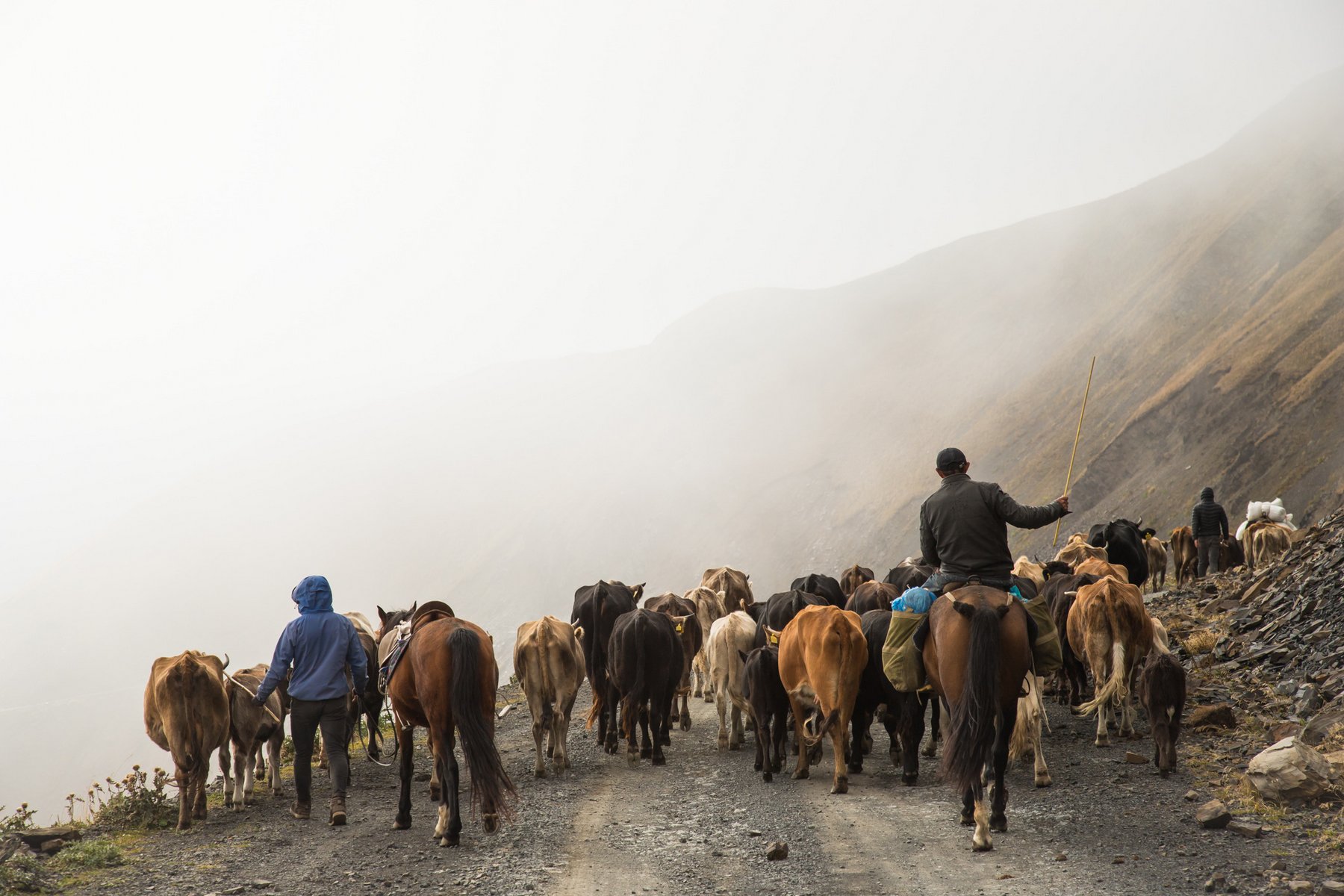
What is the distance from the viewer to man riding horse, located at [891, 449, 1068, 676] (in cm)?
867

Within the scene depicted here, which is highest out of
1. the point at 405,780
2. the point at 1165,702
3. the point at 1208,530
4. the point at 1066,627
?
the point at 1208,530

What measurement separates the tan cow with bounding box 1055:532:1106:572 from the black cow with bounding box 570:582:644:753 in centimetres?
772

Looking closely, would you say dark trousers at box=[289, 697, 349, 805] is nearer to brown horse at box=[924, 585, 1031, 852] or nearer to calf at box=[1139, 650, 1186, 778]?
brown horse at box=[924, 585, 1031, 852]

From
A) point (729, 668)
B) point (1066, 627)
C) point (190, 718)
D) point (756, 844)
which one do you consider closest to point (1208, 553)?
point (1066, 627)

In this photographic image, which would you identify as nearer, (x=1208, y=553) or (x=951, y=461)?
(x=951, y=461)

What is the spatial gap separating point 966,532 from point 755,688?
3.78 metres

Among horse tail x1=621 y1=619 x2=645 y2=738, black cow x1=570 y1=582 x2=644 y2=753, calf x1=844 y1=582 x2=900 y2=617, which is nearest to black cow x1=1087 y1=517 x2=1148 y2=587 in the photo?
calf x1=844 y1=582 x2=900 y2=617

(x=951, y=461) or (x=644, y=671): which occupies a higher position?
(x=951, y=461)

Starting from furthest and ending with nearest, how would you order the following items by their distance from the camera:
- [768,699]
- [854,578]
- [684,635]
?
[854,578] < [684,635] < [768,699]

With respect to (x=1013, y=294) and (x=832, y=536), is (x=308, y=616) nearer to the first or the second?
(x=832, y=536)

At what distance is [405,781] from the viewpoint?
369 inches

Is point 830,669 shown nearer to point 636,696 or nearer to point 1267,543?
point 636,696

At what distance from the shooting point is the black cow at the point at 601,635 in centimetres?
1388

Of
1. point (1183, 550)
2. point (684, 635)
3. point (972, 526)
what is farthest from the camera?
point (1183, 550)
